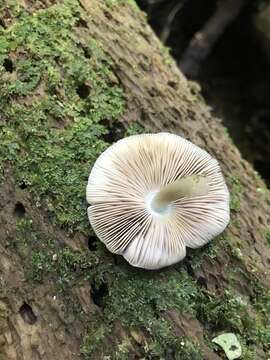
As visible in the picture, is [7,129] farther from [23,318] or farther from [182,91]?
[182,91]

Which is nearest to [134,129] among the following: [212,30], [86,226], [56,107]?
[56,107]

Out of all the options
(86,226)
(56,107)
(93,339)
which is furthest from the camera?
(56,107)

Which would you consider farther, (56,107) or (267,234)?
(267,234)

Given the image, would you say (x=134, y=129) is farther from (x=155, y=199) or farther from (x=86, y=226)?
(x=86, y=226)

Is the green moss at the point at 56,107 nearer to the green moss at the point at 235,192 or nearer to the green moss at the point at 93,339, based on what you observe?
the green moss at the point at 93,339

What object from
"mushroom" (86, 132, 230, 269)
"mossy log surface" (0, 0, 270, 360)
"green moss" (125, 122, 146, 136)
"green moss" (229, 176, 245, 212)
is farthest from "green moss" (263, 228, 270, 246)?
"green moss" (125, 122, 146, 136)

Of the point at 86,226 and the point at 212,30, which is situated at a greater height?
the point at 212,30

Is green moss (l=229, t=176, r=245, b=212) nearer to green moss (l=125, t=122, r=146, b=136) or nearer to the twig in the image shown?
green moss (l=125, t=122, r=146, b=136)
